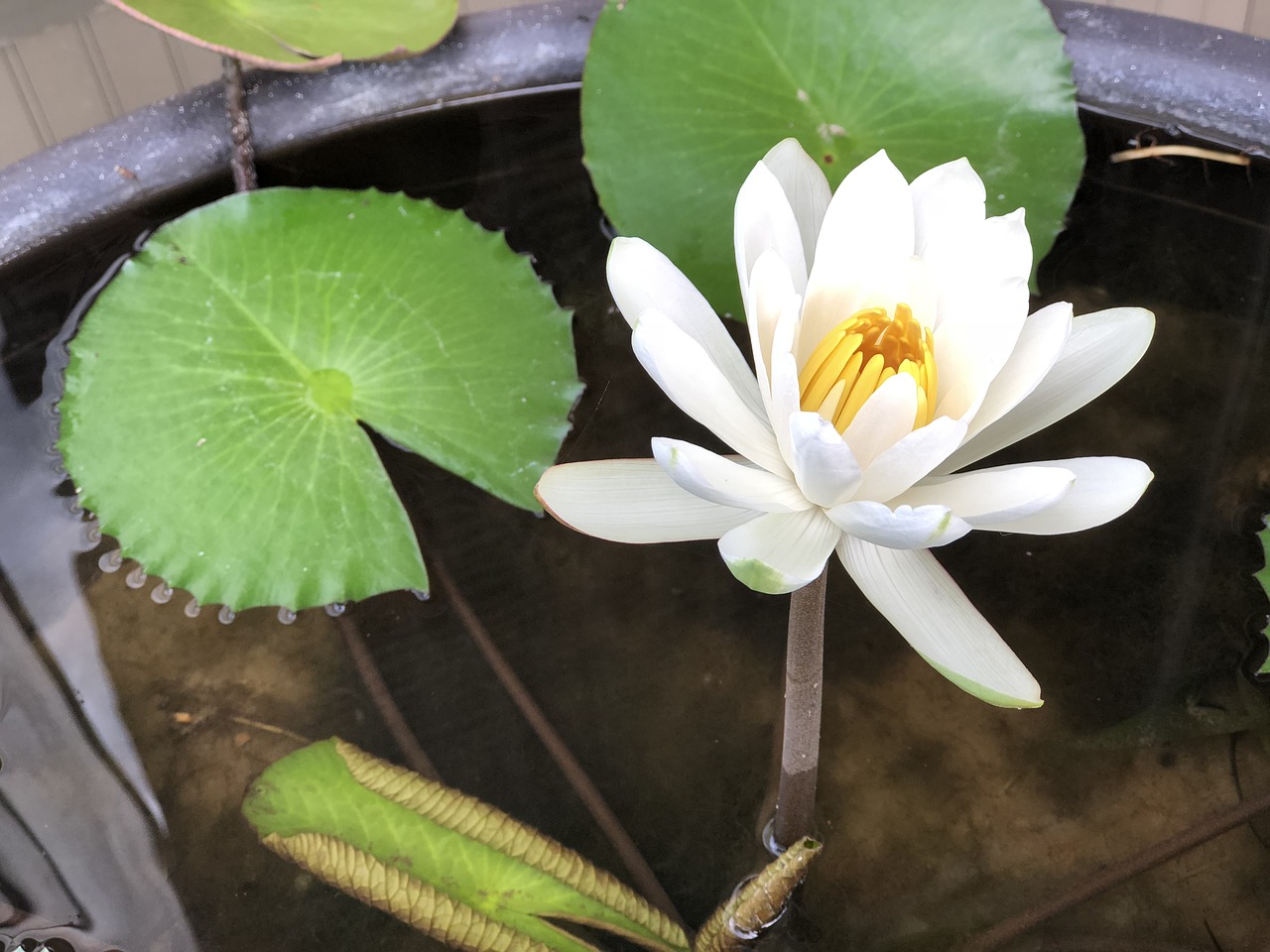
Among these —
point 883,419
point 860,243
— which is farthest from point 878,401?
point 860,243

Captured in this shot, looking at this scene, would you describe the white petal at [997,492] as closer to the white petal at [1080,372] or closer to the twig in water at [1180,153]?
the white petal at [1080,372]

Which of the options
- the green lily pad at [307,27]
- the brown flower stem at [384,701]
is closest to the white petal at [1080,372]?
the brown flower stem at [384,701]

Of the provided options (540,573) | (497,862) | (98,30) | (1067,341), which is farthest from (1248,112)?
(98,30)

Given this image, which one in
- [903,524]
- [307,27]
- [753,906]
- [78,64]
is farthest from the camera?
[78,64]

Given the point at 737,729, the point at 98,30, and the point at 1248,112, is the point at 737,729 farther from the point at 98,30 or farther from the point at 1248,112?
the point at 98,30

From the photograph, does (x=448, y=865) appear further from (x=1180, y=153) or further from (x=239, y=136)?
(x=1180, y=153)

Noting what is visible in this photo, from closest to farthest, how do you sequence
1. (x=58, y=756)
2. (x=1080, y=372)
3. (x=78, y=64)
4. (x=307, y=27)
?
(x=1080, y=372)
(x=58, y=756)
(x=307, y=27)
(x=78, y=64)

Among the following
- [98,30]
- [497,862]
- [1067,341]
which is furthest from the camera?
[98,30]
